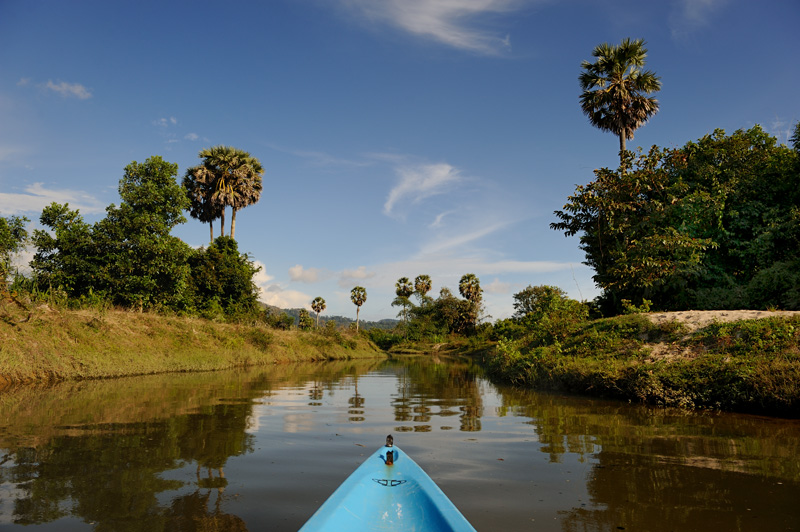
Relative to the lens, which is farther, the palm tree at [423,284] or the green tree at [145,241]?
the palm tree at [423,284]

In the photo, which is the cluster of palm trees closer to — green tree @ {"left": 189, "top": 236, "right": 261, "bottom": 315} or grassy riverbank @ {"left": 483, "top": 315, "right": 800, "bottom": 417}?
green tree @ {"left": 189, "top": 236, "right": 261, "bottom": 315}

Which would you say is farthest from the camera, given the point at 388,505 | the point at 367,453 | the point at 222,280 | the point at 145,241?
the point at 222,280

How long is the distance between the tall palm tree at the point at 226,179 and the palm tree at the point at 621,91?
30.5 meters

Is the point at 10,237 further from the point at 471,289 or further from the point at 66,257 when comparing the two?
the point at 471,289

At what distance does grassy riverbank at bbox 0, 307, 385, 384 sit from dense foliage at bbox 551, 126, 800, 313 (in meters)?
20.5

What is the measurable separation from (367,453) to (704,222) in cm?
1973

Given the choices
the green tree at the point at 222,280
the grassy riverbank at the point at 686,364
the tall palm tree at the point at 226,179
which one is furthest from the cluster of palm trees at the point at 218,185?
the grassy riverbank at the point at 686,364

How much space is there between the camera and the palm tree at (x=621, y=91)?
27.1 m

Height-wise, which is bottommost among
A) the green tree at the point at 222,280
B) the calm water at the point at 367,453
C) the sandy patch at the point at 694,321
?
the calm water at the point at 367,453

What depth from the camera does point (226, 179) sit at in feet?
143

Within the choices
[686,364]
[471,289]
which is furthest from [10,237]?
[471,289]

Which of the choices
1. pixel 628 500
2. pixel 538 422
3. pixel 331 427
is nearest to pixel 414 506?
pixel 628 500

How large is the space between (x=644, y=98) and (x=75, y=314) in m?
31.6

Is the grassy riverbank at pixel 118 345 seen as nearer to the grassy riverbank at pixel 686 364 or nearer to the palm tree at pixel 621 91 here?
the grassy riverbank at pixel 686 364
